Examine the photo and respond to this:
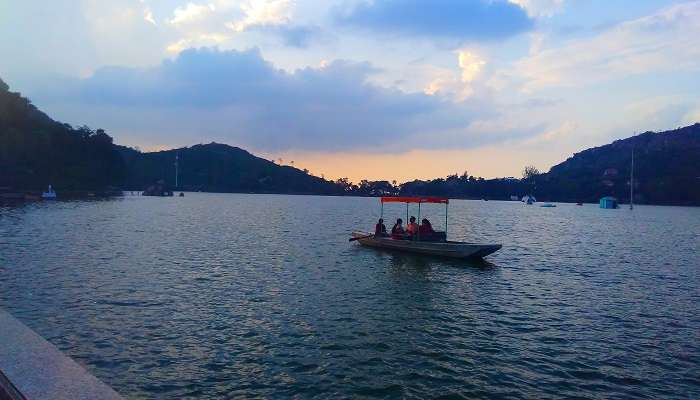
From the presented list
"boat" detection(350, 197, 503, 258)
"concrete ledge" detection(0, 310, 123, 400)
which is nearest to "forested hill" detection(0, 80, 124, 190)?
"boat" detection(350, 197, 503, 258)

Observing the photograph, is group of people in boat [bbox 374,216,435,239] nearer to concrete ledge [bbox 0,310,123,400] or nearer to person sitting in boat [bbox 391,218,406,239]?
person sitting in boat [bbox 391,218,406,239]

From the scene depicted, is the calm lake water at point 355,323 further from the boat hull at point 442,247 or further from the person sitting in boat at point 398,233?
the person sitting in boat at point 398,233

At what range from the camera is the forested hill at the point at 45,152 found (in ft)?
470

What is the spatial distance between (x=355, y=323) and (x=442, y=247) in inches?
796

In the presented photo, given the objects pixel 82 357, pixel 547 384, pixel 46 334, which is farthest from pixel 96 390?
pixel 547 384

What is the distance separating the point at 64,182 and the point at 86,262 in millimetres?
157372

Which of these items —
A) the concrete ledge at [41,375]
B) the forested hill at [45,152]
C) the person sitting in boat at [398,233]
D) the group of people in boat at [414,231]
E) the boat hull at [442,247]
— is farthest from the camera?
the forested hill at [45,152]

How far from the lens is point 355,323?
64.4ft

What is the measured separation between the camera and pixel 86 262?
104 feet

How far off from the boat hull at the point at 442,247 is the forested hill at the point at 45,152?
437 ft

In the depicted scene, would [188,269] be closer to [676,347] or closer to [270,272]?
[270,272]

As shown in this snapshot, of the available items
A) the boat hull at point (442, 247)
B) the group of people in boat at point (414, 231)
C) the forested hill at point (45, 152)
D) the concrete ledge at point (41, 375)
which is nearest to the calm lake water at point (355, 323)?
the boat hull at point (442, 247)

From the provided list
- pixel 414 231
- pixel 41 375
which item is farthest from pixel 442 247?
pixel 41 375

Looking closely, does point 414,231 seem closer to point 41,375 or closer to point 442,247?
point 442,247
